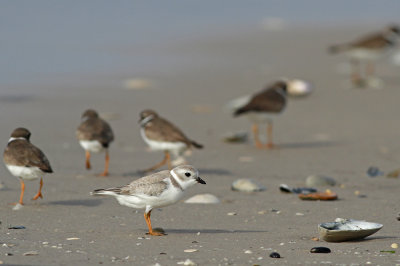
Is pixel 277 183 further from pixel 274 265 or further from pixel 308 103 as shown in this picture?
pixel 308 103

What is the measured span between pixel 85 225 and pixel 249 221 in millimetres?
1415

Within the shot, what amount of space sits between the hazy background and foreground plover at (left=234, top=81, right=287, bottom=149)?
13.7ft

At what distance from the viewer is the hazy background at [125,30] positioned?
53.8 ft

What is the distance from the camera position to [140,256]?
5598mm

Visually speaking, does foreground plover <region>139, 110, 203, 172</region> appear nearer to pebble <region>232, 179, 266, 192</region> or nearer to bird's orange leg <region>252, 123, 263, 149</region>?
pebble <region>232, 179, 266, 192</region>

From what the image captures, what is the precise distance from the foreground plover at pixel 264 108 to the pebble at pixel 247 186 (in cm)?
287

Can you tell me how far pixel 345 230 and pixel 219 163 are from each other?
4370 millimetres

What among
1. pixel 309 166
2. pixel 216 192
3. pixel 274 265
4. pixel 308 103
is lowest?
pixel 274 265

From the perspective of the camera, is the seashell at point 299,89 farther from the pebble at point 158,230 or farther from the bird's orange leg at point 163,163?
the pebble at point 158,230

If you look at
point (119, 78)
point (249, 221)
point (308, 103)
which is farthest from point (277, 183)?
point (119, 78)

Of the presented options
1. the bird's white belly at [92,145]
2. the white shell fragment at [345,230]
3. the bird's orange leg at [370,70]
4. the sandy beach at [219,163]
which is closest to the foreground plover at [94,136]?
the bird's white belly at [92,145]

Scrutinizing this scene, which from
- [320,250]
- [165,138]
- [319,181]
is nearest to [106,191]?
[320,250]

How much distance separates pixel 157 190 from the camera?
250 inches

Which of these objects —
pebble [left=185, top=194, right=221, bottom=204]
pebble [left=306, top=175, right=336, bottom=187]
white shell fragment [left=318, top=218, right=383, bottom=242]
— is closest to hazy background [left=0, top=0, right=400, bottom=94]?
pebble [left=306, top=175, right=336, bottom=187]
